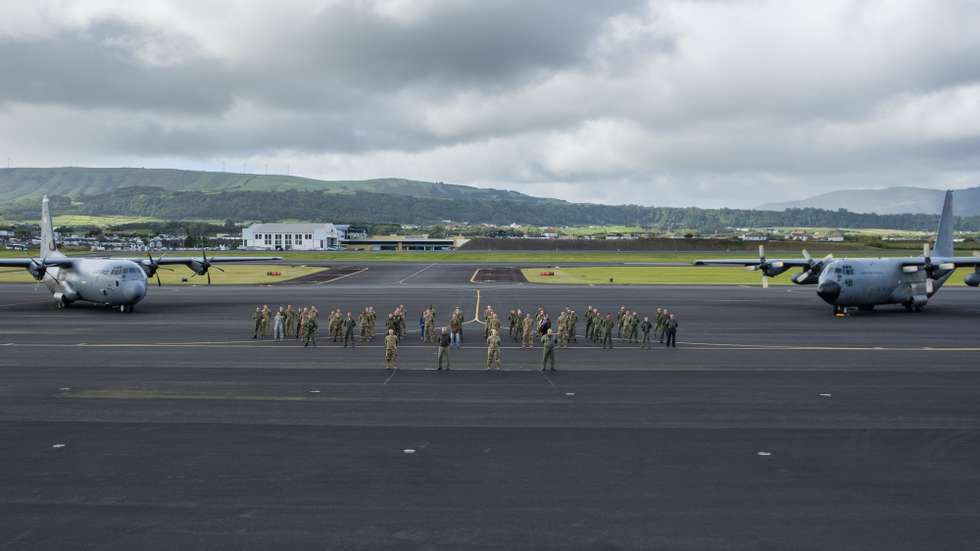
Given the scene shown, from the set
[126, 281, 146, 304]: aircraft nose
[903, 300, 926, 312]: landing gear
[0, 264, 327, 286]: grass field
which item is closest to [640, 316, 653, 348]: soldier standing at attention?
[903, 300, 926, 312]: landing gear

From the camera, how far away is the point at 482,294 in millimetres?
57125

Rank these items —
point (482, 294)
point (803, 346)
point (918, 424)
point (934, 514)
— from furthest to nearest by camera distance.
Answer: point (482, 294), point (803, 346), point (918, 424), point (934, 514)

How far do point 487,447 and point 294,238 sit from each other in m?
187

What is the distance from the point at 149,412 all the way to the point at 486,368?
37.8 ft

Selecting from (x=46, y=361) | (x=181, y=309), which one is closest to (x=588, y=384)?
(x=46, y=361)

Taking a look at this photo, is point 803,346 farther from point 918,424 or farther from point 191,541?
point 191,541

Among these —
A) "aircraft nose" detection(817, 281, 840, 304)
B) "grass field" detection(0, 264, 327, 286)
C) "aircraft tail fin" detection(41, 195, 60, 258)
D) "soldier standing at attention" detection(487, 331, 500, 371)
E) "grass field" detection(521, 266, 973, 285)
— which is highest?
"aircraft tail fin" detection(41, 195, 60, 258)

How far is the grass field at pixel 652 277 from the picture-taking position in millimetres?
71312

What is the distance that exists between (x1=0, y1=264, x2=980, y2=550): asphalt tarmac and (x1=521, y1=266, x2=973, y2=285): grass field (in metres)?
40.1

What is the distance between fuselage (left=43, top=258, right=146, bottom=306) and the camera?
1689 inches

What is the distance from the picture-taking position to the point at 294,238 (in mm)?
194250

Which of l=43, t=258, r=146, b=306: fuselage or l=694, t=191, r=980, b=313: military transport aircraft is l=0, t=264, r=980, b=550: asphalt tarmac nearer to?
l=43, t=258, r=146, b=306: fuselage

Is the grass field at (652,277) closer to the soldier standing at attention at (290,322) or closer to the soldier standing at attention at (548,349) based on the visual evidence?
the soldier standing at attention at (290,322)

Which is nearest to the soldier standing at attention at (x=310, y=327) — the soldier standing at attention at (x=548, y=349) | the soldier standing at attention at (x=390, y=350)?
the soldier standing at attention at (x=390, y=350)
